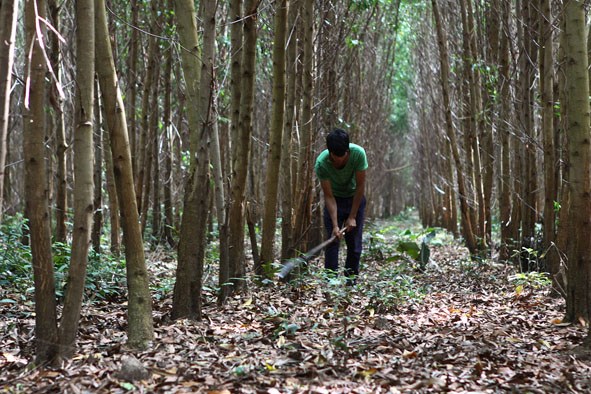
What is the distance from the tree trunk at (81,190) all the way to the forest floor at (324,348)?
243 mm

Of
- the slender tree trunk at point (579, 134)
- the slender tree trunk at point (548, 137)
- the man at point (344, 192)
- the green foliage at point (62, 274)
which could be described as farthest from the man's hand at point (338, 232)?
the slender tree trunk at point (579, 134)

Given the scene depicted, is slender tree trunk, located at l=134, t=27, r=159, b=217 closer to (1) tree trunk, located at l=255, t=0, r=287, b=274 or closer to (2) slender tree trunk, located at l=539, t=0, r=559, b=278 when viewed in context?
(1) tree trunk, located at l=255, t=0, r=287, b=274

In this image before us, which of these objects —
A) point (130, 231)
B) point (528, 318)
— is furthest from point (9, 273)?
point (528, 318)

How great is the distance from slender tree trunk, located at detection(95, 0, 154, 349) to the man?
2474mm

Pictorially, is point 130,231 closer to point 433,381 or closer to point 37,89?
point 37,89

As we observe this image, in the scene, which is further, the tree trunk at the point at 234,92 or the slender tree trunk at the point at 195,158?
the tree trunk at the point at 234,92

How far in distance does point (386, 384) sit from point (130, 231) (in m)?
1.52

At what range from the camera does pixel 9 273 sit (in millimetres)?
4965

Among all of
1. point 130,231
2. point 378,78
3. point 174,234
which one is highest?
point 378,78

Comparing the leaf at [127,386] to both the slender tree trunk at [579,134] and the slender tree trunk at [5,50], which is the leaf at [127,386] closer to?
the slender tree trunk at [5,50]

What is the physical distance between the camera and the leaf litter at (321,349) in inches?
111

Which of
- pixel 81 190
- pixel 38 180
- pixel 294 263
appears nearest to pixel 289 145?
pixel 294 263

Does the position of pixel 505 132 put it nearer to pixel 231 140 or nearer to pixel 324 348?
pixel 231 140

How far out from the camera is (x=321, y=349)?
327 cm
